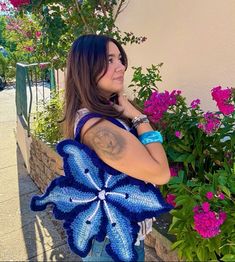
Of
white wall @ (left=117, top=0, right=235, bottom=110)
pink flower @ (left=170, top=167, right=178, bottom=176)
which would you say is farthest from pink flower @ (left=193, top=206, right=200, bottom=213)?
white wall @ (left=117, top=0, right=235, bottom=110)

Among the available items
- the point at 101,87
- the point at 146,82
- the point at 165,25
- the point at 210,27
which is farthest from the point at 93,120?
the point at 165,25

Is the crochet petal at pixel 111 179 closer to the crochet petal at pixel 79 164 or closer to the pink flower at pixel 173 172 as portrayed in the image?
the crochet petal at pixel 79 164

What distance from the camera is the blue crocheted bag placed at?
151 cm

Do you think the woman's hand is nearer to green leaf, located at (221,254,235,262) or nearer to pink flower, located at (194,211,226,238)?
pink flower, located at (194,211,226,238)

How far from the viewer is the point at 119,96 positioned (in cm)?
168

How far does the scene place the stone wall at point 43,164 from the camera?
13.2ft

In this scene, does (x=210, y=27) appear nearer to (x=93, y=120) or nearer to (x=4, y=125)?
(x=93, y=120)

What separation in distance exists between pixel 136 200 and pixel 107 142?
1.09 feet

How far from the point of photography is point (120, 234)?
5.20 feet

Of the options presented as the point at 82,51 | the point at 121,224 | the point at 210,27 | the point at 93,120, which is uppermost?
the point at 210,27

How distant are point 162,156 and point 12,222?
289cm

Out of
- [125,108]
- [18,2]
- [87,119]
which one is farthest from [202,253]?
[18,2]

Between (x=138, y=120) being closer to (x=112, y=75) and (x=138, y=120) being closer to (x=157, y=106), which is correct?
(x=112, y=75)

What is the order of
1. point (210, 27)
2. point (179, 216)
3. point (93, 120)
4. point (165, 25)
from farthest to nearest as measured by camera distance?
point (165, 25)
point (210, 27)
point (179, 216)
point (93, 120)
